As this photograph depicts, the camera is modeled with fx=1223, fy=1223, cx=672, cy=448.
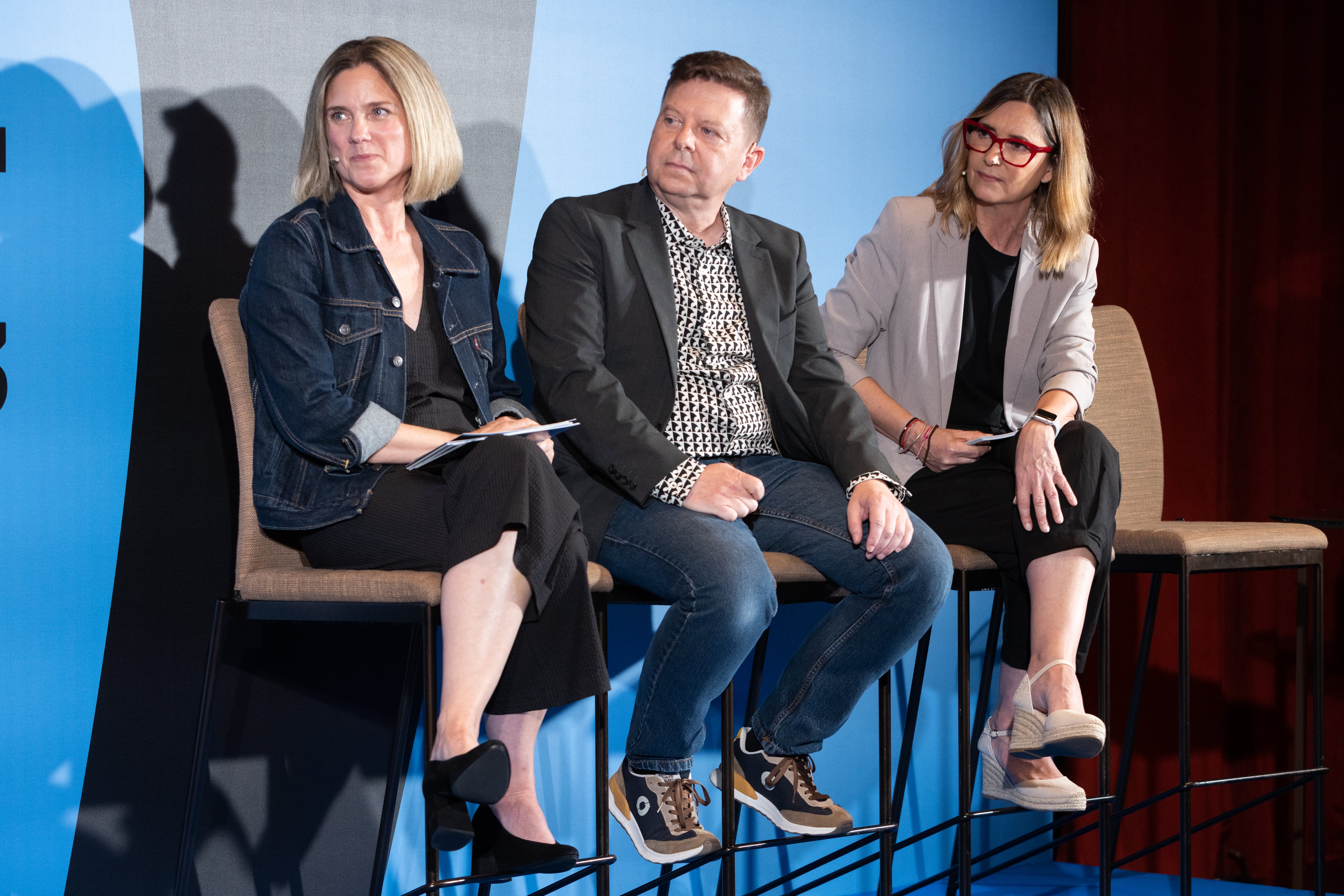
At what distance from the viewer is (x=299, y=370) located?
174cm

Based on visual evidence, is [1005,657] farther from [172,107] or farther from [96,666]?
[172,107]

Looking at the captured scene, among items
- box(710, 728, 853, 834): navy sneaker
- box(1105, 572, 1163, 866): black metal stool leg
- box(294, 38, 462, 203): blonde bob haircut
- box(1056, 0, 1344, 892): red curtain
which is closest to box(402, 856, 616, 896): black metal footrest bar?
box(710, 728, 853, 834): navy sneaker

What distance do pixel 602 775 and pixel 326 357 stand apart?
0.74 meters

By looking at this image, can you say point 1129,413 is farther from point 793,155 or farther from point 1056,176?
point 793,155

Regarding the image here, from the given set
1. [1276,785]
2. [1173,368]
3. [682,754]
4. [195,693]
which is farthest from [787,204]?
[1276,785]

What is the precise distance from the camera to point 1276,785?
3.14 meters

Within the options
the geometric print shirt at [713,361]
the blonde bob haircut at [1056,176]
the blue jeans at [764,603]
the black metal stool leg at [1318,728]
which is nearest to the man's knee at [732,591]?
the blue jeans at [764,603]

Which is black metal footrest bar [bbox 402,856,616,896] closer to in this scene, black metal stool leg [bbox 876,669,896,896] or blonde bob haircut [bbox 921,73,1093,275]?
black metal stool leg [bbox 876,669,896,896]

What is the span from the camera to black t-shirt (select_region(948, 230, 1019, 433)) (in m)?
2.40

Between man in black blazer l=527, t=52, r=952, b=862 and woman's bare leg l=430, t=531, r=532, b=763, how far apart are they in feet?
0.95

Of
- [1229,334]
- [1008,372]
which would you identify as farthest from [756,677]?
[1229,334]

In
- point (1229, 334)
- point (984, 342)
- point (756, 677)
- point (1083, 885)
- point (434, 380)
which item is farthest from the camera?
point (1229, 334)

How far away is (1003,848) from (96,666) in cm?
187

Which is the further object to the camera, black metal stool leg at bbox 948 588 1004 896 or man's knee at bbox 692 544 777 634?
black metal stool leg at bbox 948 588 1004 896
